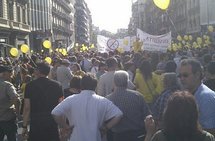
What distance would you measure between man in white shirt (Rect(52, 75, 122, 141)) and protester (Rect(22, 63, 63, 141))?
3.71ft

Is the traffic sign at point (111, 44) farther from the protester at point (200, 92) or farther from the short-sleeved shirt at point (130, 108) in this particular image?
the protester at point (200, 92)

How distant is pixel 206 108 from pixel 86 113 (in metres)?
1.48

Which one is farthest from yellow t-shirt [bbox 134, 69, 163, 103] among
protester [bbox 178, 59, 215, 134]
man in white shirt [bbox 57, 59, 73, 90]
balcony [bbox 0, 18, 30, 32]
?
balcony [bbox 0, 18, 30, 32]

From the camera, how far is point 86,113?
5.41m

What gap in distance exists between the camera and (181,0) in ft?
270

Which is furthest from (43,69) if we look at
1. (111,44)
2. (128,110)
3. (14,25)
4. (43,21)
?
(43,21)

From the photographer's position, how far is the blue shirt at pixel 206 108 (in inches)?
175

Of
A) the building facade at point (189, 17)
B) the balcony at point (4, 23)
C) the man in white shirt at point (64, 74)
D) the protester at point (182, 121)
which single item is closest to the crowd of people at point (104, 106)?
the protester at point (182, 121)

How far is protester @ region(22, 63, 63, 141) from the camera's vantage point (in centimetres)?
662

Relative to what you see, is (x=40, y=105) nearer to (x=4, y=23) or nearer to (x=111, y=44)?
(x=111, y=44)

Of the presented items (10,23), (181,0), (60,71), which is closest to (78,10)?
(181,0)


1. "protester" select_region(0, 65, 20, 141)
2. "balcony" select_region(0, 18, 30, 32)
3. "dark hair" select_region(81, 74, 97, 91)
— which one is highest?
"balcony" select_region(0, 18, 30, 32)

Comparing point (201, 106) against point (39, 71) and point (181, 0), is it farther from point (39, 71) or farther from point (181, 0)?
point (181, 0)

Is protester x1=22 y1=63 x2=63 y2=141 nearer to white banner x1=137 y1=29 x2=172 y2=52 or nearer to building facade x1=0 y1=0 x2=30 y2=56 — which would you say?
white banner x1=137 y1=29 x2=172 y2=52
